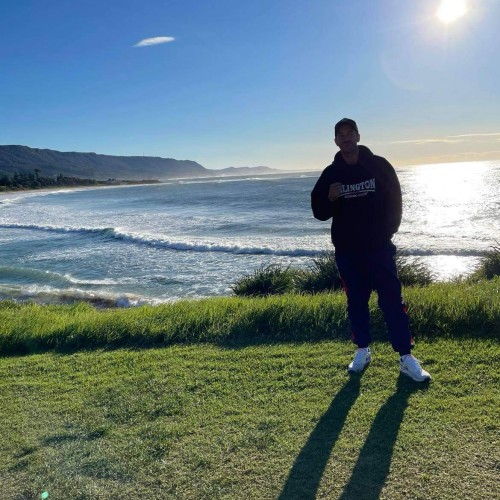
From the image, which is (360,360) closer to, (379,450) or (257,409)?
(257,409)

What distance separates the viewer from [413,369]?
11.9 ft

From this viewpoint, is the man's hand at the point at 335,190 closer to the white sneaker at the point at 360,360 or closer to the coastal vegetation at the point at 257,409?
the white sneaker at the point at 360,360

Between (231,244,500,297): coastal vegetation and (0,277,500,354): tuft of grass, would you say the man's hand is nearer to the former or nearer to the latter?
(0,277,500,354): tuft of grass

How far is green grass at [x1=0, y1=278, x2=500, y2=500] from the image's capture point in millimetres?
2713

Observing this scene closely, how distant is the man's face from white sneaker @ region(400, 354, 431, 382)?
1645 millimetres

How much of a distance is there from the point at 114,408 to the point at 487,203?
3411 centimetres

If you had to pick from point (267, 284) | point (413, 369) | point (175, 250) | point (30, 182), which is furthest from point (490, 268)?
point (30, 182)

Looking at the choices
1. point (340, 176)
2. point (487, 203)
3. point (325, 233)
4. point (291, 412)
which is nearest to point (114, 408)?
point (291, 412)

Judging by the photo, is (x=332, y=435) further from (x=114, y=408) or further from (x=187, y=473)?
(x=114, y=408)

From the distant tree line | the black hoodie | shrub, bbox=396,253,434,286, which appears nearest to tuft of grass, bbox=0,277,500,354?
the black hoodie

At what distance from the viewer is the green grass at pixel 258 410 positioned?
2713mm

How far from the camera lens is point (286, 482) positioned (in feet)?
8.79

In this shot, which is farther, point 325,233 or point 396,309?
point 325,233

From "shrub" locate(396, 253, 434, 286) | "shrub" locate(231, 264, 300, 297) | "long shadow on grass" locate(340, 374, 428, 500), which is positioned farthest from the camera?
"shrub" locate(231, 264, 300, 297)
